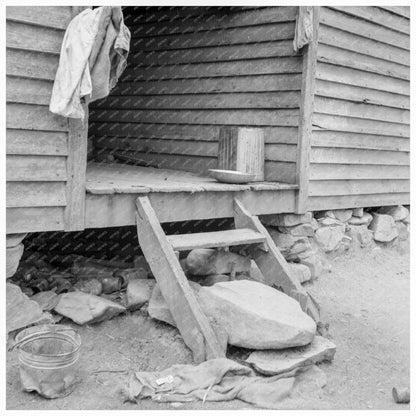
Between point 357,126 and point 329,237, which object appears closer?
point 329,237

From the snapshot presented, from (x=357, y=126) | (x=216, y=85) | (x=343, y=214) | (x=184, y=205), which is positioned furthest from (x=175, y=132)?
(x=343, y=214)

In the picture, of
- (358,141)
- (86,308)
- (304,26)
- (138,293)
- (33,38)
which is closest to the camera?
(33,38)

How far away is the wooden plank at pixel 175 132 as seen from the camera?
22.4ft

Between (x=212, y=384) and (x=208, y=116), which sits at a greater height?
(x=208, y=116)

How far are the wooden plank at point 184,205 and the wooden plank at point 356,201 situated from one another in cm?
61

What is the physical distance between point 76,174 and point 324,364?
8.50ft

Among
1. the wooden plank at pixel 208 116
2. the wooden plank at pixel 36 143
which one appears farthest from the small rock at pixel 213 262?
the wooden plank at pixel 208 116

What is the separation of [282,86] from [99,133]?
135 inches

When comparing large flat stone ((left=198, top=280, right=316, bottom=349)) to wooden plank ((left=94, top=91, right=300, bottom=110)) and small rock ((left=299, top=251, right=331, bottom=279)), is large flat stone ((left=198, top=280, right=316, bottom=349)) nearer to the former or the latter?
small rock ((left=299, top=251, right=331, bottom=279))

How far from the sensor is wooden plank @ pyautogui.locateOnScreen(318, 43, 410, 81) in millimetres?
7105

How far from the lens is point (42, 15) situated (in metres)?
4.45

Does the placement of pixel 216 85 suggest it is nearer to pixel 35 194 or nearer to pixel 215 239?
pixel 215 239

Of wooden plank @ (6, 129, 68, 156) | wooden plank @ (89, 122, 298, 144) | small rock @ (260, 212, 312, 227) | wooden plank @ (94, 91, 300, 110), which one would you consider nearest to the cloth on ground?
wooden plank @ (6, 129, 68, 156)

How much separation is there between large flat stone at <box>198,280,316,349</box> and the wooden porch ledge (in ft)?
3.88
